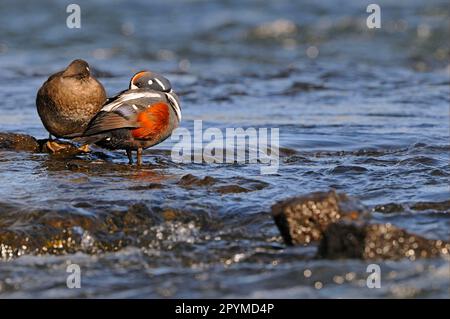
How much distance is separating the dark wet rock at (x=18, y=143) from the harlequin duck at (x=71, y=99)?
51 centimetres

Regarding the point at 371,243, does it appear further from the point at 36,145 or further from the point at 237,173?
the point at 36,145

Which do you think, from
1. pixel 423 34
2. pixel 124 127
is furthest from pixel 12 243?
pixel 423 34

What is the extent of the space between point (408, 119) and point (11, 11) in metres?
11.8

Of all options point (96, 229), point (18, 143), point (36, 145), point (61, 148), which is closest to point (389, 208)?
point (96, 229)

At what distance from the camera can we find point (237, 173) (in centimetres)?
697

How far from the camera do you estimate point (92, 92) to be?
7.21 meters

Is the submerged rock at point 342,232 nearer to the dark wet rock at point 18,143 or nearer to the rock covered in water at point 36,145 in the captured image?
the rock covered in water at point 36,145

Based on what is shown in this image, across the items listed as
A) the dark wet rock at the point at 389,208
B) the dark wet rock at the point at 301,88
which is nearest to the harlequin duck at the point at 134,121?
the dark wet rock at the point at 389,208

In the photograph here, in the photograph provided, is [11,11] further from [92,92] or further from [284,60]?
[92,92]

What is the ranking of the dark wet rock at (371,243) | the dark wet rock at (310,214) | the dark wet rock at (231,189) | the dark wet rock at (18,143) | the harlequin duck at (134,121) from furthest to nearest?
the dark wet rock at (18,143), the harlequin duck at (134,121), the dark wet rock at (231,189), the dark wet rock at (310,214), the dark wet rock at (371,243)

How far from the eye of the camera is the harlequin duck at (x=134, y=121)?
6.92 metres

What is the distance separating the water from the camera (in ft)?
15.6

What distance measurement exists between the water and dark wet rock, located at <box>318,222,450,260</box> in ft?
0.20

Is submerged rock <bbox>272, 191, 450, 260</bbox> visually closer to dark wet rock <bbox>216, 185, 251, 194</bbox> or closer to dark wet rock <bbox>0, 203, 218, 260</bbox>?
dark wet rock <bbox>0, 203, 218, 260</bbox>
